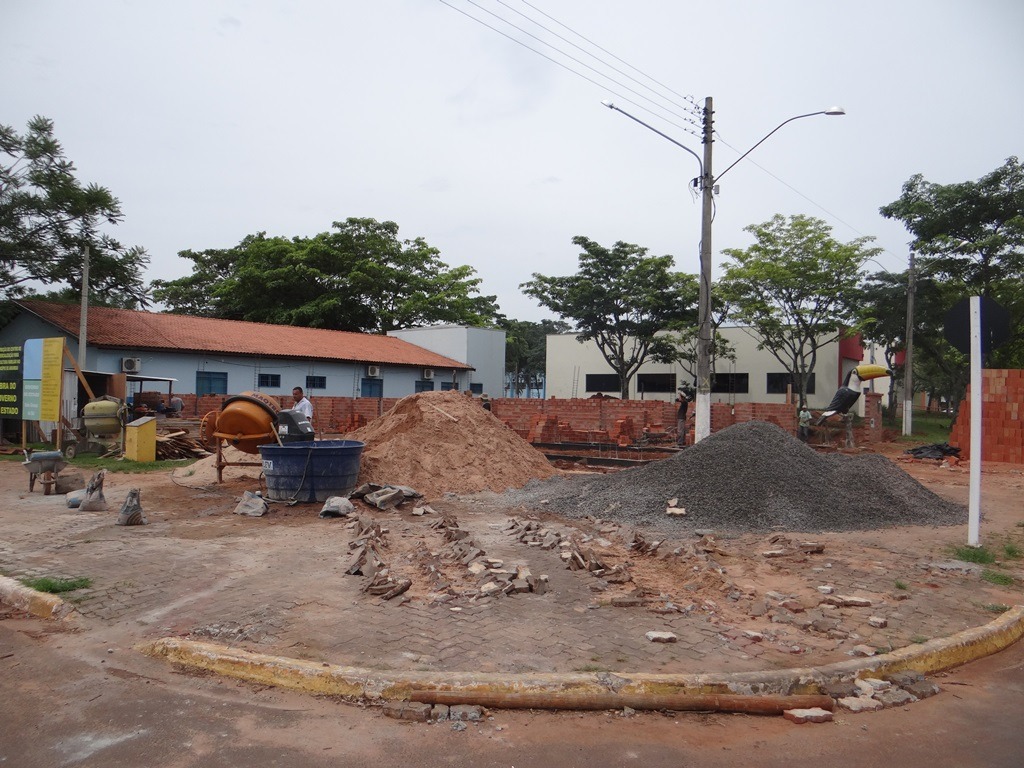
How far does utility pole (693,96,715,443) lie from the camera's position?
632 inches

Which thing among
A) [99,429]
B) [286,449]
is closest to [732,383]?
[99,429]

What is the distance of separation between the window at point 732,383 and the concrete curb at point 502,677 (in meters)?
37.7

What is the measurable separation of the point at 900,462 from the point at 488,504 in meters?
14.0

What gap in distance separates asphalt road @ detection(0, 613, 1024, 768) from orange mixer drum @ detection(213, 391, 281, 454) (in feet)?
25.7

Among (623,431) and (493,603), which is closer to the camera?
(493,603)

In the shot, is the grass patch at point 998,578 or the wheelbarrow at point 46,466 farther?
the wheelbarrow at point 46,466

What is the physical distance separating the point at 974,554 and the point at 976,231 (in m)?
26.1

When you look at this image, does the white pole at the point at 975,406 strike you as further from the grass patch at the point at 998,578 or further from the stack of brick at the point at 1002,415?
the stack of brick at the point at 1002,415

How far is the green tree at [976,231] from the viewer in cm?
2798

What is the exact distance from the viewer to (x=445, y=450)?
14.2m

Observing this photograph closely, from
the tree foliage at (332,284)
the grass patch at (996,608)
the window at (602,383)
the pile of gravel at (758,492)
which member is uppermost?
the tree foliage at (332,284)

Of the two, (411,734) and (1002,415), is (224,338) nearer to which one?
(1002,415)

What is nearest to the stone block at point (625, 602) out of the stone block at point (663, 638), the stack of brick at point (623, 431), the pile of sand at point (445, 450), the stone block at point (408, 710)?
the stone block at point (663, 638)

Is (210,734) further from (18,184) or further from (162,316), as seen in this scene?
(162,316)
